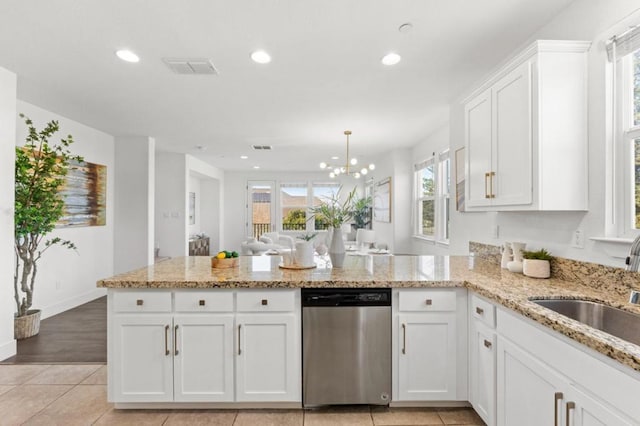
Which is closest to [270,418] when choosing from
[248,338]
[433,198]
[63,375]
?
[248,338]

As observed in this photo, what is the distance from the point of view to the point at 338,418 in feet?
7.00

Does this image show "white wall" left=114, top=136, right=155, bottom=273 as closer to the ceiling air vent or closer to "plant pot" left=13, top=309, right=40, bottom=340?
"plant pot" left=13, top=309, right=40, bottom=340

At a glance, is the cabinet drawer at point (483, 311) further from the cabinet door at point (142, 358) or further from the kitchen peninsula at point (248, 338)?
the cabinet door at point (142, 358)

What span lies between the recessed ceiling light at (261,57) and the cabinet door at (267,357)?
198 cm

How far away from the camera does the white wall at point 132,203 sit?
5453 mm

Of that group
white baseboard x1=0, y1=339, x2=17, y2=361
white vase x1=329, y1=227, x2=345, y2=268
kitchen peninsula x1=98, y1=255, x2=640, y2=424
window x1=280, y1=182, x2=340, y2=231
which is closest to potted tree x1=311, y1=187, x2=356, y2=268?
white vase x1=329, y1=227, x2=345, y2=268

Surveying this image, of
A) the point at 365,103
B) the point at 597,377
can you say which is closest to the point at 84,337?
the point at 365,103

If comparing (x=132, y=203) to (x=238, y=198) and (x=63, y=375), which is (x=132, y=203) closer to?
(x=63, y=375)

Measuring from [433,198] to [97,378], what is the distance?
496 centimetres

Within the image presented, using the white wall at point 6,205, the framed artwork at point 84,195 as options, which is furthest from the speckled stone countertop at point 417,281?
the framed artwork at point 84,195

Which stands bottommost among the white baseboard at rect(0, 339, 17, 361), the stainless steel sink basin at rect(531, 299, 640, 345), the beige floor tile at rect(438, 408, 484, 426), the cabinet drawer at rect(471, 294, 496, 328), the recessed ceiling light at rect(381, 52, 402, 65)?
the beige floor tile at rect(438, 408, 484, 426)

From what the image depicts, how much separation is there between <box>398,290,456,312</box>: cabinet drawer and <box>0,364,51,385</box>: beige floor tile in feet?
9.68

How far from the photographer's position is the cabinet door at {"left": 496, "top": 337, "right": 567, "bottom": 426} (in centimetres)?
137

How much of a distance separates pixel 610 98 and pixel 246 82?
9.08 feet
